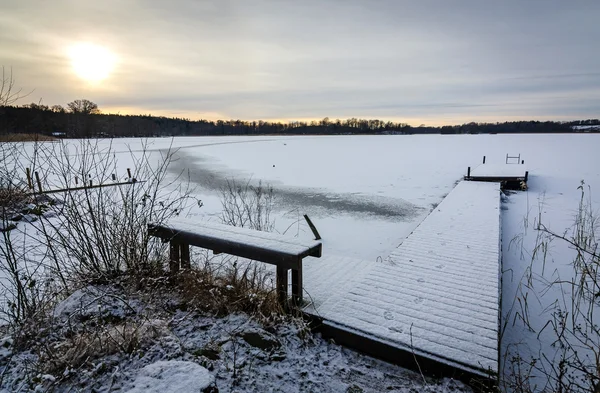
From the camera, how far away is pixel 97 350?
2.53 metres

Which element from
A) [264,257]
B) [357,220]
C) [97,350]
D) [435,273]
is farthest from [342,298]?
[357,220]

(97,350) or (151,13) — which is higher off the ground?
(151,13)

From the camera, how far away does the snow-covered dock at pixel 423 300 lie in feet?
9.20

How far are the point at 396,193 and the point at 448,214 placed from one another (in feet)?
17.4

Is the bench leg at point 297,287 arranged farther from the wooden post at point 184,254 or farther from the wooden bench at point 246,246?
the wooden post at point 184,254

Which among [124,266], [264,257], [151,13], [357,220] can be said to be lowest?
[357,220]

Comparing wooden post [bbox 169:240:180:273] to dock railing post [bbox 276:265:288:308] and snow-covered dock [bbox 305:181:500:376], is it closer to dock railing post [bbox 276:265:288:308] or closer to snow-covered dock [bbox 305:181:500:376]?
dock railing post [bbox 276:265:288:308]

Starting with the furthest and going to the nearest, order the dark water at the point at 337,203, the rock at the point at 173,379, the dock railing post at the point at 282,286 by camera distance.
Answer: the dark water at the point at 337,203
the dock railing post at the point at 282,286
the rock at the point at 173,379

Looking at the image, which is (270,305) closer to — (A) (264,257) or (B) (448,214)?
(A) (264,257)

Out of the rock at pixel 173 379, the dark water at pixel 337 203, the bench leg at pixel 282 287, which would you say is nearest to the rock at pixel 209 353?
the rock at pixel 173 379

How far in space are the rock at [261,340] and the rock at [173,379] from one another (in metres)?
0.51

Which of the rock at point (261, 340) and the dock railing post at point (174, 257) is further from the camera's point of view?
the dock railing post at point (174, 257)

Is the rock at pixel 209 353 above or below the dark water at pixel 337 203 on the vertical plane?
above

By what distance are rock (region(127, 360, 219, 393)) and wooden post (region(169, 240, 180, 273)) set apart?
155 cm
